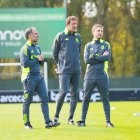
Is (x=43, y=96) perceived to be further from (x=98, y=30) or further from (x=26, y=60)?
(x=98, y=30)

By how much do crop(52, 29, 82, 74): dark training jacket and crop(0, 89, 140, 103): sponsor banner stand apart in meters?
13.2

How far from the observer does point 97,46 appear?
12227mm

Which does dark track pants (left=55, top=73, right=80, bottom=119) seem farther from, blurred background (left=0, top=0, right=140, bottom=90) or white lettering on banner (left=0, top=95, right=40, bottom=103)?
blurred background (left=0, top=0, right=140, bottom=90)

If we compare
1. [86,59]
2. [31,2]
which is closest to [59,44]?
[86,59]

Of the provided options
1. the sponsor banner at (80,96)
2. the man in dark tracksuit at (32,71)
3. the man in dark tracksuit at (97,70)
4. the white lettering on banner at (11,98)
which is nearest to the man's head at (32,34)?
the man in dark tracksuit at (32,71)

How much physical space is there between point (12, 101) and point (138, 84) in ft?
18.3

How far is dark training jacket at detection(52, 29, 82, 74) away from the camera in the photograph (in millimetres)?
12492

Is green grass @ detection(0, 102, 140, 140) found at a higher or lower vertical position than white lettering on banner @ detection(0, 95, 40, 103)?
higher

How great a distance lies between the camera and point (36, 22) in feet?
84.4

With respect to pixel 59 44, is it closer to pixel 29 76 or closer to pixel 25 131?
pixel 29 76

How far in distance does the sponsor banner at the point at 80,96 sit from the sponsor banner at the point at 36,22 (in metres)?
1.73

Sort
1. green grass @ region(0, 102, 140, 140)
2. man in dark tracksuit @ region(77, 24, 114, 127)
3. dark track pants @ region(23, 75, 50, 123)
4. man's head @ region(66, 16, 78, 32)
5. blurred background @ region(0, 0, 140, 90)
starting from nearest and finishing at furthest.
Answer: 1. green grass @ region(0, 102, 140, 140)
2. dark track pants @ region(23, 75, 50, 123)
3. man in dark tracksuit @ region(77, 24, 114, 127)
4. man's head @ region(66, 16, 78, 32)
5. blurred background @ region(0, 0, 140, 90)

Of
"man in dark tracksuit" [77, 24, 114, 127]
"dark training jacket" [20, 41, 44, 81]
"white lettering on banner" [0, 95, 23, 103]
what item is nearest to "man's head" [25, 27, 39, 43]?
"dark training jacket" [20, 41, 44, 81]

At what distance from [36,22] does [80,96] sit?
338 centimetres
